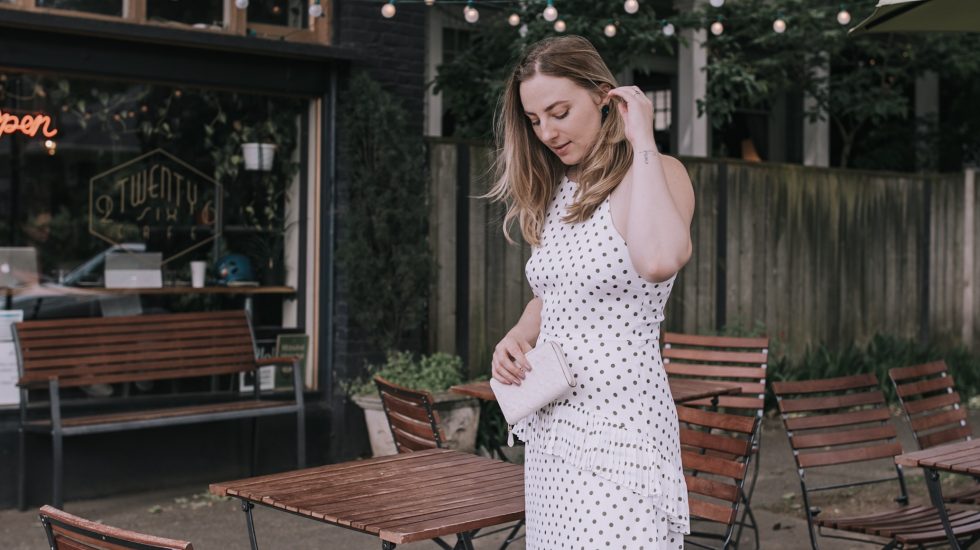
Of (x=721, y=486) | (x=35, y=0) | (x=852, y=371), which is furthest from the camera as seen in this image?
(x=852, y=371)

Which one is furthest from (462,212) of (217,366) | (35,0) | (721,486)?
(721,486)

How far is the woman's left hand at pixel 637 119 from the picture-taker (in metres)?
2.53

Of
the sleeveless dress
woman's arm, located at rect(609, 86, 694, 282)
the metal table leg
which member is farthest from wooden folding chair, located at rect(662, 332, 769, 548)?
woman's arm, located at rect(609, 86, 694, 282)

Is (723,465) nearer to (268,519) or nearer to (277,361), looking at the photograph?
(268,519)

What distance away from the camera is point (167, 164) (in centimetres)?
723

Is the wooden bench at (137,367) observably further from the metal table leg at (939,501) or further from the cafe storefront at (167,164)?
the metal table leg at (939,501)

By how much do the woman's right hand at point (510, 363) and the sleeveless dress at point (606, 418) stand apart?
0.09 m

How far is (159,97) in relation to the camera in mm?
7129

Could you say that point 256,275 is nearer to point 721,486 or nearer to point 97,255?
point 97,255

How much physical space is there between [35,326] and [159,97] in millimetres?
1537

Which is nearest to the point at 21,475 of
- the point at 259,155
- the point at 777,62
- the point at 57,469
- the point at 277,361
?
the point at 57,469

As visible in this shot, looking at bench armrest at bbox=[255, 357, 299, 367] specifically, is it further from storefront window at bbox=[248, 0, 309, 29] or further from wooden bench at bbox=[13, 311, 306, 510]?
storefront window at bbox=[248, 0, 309, 29]

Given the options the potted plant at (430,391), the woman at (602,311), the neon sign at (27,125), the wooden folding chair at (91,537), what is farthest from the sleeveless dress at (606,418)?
the neon sign at (27,125)

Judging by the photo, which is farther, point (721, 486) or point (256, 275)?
point (256, 275)
